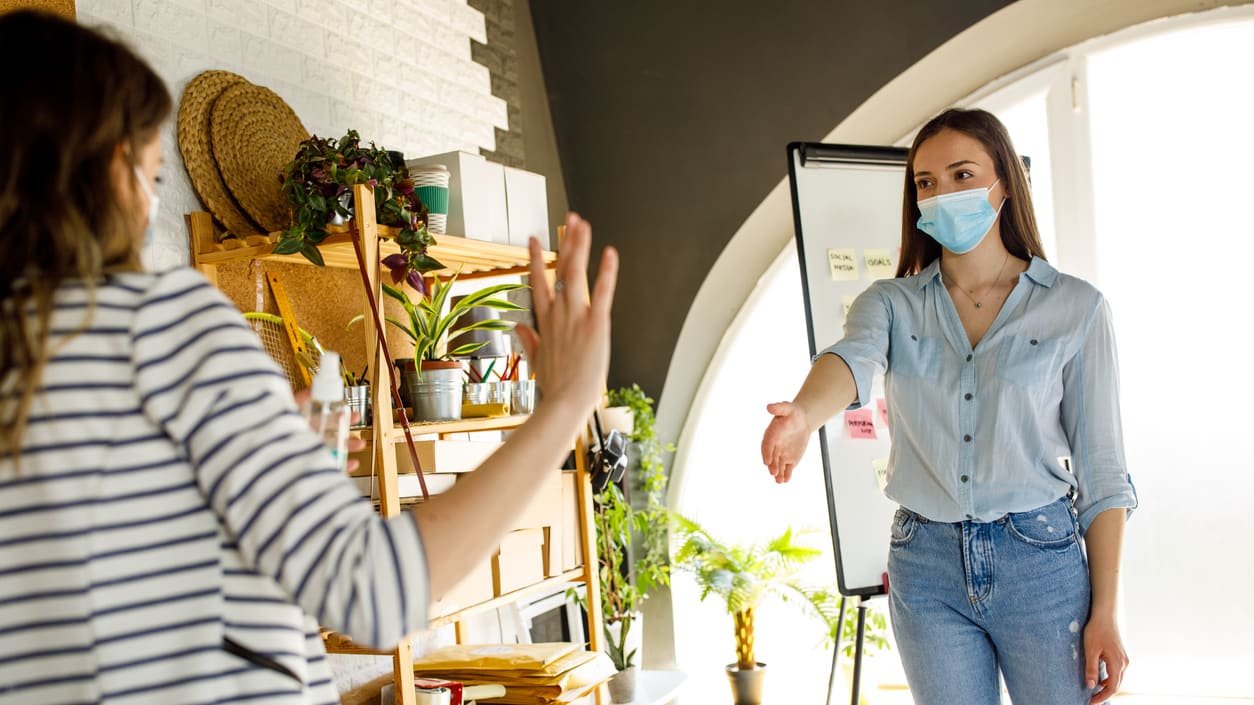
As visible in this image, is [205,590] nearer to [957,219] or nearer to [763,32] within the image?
[957,219]

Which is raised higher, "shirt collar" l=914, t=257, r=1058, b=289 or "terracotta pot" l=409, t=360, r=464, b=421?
"shirt collar" l=914, t=257, r=1058, b=289

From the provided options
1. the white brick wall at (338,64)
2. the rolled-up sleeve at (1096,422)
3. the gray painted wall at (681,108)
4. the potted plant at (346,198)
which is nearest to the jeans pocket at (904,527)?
the rolled-up sleeve at (1096,422)

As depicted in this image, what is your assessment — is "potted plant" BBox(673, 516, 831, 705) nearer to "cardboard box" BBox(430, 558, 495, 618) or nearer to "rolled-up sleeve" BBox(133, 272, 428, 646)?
"cardboard box" BBox(430, 558, 495, 618)

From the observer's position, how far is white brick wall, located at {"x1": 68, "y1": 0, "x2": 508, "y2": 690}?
87.7 inches

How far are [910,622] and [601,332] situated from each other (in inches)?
40.1

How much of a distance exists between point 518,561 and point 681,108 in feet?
6.70

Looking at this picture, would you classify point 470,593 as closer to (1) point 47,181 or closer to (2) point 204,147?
(2) point 204,147

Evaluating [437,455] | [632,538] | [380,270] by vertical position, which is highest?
[380,270]

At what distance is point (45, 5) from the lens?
6.48 feet

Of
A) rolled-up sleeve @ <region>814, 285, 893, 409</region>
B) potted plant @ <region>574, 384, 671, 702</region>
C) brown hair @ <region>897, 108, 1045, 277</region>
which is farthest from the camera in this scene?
potted plant @ <region>574, 384, 671, 702</region>

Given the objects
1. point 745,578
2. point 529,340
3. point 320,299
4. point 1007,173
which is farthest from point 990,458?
point 745,578

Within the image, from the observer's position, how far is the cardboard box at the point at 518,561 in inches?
94.3

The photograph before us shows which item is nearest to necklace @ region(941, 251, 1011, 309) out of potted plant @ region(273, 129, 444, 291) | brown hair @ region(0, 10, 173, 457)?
potted plant @ region(273, 129, 444, 291)

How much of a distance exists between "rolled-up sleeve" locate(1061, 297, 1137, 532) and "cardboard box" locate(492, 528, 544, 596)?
1315 millimetres
